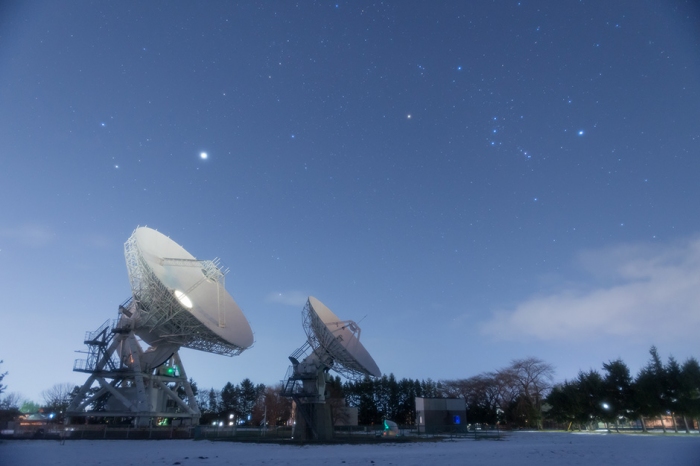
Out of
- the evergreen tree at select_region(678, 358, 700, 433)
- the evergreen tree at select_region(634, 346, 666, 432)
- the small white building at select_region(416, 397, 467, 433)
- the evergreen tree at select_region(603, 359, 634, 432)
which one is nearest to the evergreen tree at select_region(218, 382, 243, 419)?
the small white building at select_region(416, 397, 467, 433)

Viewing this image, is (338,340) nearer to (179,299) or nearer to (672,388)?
(179,299)

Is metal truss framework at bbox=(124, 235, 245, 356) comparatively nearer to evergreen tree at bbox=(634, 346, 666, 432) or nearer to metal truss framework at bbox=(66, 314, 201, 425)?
metal truss framework at bbox=(66, 314, 201, 425)

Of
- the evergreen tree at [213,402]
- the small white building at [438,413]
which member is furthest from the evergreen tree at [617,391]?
the evergreen tree at [213,402]

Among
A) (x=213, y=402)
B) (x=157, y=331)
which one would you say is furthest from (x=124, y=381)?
(x=213, y=402)

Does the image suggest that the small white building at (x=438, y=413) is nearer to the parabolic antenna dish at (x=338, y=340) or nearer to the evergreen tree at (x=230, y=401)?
the parabolic antenna dish at (x=338, y=340)

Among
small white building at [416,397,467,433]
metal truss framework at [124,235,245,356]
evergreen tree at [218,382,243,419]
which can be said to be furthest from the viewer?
evergreen tree at [218,382,243,419]

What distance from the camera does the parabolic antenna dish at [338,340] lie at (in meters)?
35.1

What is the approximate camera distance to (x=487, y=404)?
250 feet

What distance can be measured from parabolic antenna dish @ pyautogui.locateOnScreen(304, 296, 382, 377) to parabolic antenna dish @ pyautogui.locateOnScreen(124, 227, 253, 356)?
22.2ft

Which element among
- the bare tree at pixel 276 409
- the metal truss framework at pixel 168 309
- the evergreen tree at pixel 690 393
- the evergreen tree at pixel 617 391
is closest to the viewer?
the metal truss framework at pixel 168 309

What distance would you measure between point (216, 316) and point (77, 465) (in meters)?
21.5

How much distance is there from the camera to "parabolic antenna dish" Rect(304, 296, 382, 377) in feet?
115

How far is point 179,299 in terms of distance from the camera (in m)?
34.9

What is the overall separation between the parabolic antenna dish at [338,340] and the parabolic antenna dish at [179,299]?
22.2 ft
